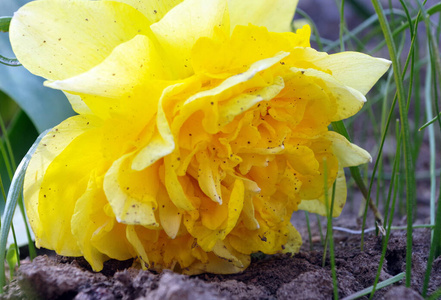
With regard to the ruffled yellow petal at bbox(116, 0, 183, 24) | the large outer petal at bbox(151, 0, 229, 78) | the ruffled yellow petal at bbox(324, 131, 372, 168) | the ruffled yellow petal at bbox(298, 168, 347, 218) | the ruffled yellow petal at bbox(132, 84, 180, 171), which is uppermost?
the ruffled yellow petal at bbox(116, 0, 183, 24)

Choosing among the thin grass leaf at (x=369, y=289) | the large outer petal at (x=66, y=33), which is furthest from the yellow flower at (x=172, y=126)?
the thin grass leaf at (x=369, y=289)

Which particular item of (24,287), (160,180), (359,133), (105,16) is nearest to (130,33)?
(105,16)

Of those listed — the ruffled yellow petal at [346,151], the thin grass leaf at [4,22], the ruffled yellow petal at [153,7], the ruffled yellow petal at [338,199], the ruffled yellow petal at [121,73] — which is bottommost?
the ruffled yellow petal at [338,199]

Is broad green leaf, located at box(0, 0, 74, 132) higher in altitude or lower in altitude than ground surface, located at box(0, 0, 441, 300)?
higher

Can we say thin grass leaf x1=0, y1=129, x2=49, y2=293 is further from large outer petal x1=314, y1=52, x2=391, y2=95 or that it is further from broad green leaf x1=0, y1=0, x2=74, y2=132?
large outer petal x1=314, y1=52, x2=391, y2=95

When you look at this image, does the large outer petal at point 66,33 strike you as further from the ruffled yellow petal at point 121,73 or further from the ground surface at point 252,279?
the ground surface at point 252,279

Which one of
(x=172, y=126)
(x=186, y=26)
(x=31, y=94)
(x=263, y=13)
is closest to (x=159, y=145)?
(x=172, y=126)

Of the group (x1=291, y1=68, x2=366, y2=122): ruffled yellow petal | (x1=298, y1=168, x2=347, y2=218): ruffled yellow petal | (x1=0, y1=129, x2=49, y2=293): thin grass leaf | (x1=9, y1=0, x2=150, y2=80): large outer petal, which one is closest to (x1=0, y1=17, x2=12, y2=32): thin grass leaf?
(x1=9, y1=0, x2=150, y2=80): large outer petal
